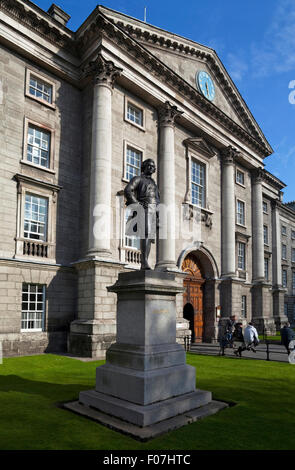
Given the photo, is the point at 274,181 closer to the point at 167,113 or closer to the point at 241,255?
the point at 241,255

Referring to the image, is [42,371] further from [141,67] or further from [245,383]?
[141,67]

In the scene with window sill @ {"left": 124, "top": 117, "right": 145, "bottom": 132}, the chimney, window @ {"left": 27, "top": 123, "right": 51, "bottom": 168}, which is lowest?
window @ {"left": 27, "top": 123, "right": 51, "bottom": 168}

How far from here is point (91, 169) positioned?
16703mm

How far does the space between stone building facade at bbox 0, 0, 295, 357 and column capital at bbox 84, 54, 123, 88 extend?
0.19 ft

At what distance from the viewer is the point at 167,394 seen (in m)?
6.60

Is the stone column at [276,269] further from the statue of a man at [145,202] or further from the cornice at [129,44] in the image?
the statue of a man at [145,202]

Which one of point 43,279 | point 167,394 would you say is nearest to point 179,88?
point 43,279

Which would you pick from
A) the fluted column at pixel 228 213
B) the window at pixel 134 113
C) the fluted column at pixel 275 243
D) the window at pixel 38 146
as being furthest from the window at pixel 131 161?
the fluted column at pixel 275 243

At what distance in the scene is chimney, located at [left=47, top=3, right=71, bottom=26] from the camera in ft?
59.8

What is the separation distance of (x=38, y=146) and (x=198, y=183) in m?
11.8

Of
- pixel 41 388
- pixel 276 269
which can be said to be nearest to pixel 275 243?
pixel 276 269

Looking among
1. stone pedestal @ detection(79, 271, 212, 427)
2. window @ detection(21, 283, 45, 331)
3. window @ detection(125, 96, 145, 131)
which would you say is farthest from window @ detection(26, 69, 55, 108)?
stone pedestal @ detection(79, 271, 212, 427)

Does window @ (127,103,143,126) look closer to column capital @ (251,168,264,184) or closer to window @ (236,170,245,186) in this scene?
window @ (236,170,245,186)

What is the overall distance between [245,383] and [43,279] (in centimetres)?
961
